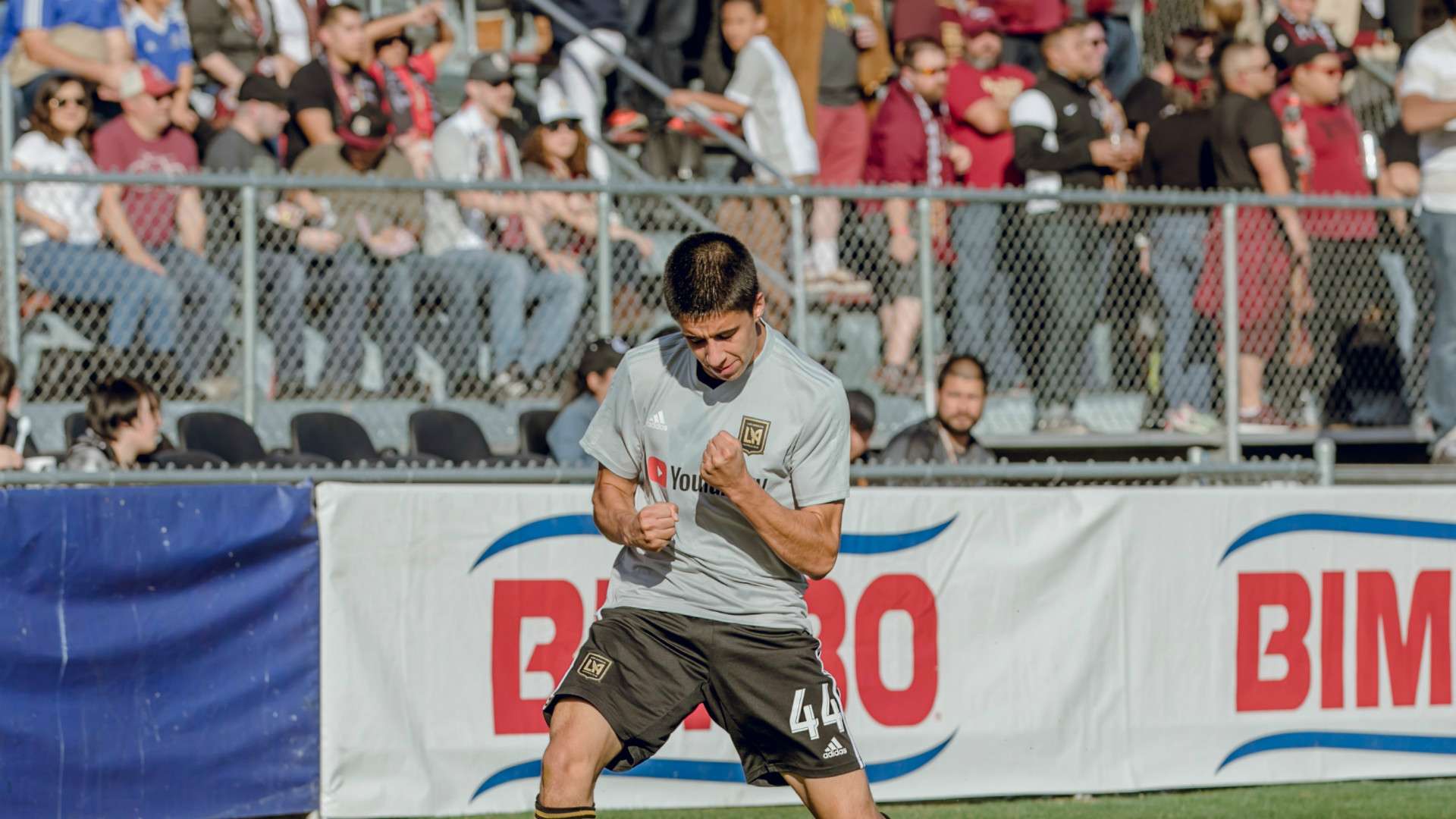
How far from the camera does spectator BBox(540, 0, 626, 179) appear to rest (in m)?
11.7

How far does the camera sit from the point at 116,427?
816 cm

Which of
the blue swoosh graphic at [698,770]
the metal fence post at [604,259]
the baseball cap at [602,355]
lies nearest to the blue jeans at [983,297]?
the metal fence post at [604,259]

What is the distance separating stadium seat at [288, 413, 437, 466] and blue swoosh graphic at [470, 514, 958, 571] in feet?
6.29

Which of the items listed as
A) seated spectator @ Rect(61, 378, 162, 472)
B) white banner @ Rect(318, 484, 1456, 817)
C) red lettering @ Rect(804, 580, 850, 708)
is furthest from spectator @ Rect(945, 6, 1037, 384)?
seated spectator @ Rect(61, 378, 162, 472)

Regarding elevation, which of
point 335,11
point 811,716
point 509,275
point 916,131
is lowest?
point 811,716

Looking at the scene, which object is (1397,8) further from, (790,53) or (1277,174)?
(790,53)

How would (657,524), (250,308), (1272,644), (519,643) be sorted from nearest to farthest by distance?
(657,524), (519,643), (1272,644), (250,308)

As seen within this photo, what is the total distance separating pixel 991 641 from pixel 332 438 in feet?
11.6

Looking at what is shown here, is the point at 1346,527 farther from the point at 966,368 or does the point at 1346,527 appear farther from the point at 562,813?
the point at 562,813

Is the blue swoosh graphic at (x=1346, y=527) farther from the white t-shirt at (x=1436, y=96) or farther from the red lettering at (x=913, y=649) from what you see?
the white t-shirt at (x=1436, y=96)

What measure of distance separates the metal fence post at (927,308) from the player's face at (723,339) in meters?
5.07

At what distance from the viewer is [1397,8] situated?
13.5m

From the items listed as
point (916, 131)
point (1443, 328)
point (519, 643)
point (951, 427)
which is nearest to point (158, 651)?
point (519, 643)

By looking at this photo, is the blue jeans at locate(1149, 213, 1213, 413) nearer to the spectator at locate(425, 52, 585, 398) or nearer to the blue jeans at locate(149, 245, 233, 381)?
the spectator at locate(425, 52, 585, 398)
